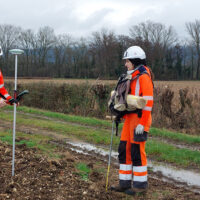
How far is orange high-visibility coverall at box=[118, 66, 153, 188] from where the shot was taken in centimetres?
497

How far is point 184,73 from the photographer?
7125cm

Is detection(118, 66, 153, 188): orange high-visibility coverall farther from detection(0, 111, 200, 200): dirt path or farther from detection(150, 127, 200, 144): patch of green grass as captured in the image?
detection(150, 127, 200, 144): patch of green grass

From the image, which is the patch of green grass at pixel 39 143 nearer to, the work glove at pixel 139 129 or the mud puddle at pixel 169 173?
the mud puddle at pixel 169 173

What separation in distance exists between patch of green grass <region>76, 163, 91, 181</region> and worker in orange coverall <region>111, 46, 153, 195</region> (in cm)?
79

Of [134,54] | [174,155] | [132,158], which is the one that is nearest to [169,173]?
[174,155]

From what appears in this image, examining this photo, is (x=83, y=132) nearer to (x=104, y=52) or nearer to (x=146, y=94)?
(x=146, y=94)

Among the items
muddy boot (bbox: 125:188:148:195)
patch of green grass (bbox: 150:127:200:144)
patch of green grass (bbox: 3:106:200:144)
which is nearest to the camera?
muddy boot (bbox: 125:188:148:195)

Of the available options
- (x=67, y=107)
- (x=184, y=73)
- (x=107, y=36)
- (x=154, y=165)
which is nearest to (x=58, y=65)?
(x=107, y=36)

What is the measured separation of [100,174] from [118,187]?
94 centimetres

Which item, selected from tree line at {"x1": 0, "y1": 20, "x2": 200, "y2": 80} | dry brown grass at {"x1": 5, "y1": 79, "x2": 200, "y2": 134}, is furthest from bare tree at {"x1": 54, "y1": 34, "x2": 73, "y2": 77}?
dry brown grass at {"x1": 5, "y1": 79, "x2": 200, "y2": 134}

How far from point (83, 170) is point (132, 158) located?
5.32ft

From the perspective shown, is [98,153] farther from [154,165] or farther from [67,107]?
[67,107]

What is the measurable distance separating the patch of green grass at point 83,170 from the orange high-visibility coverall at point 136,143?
941 mm

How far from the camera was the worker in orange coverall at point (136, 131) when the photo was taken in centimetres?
497
